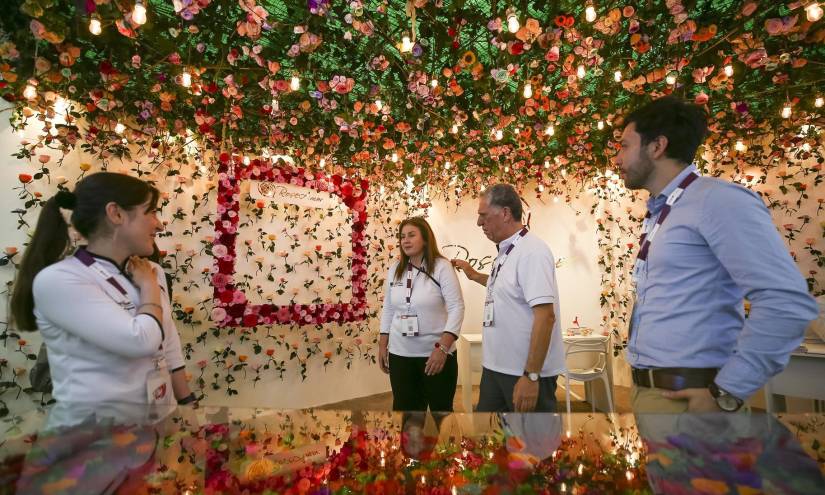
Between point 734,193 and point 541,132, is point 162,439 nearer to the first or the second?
point 734,193

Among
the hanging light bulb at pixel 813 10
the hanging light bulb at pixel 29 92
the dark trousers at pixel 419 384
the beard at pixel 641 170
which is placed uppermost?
the hanging light bulb at pixel 813 10

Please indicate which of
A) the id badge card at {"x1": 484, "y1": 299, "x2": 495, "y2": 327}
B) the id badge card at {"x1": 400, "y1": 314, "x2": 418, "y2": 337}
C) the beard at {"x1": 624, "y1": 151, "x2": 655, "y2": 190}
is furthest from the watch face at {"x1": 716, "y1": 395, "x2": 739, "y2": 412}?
the id badge card at {"x1": 400, "y1": 314, "x2": 418, "y2": 337}

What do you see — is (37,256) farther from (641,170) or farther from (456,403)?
(456,403)

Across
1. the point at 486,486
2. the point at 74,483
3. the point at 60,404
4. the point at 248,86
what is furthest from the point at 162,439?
the point at 248,86

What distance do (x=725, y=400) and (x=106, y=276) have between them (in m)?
1.88

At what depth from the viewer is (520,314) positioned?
6.98 feet

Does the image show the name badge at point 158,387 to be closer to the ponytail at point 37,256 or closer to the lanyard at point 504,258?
the ponytail at point 37,256

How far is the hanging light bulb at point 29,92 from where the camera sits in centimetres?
268

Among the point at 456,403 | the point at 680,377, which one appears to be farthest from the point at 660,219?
the point at 456,403

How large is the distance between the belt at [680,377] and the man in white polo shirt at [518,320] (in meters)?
0.72

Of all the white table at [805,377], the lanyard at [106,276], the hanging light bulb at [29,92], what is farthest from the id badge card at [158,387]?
the white table at [805,377]

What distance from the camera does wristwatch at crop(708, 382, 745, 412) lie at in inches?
41.9

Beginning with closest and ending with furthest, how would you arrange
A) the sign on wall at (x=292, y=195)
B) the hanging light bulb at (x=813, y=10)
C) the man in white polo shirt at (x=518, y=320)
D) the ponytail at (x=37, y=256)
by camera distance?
the ponytail at (x=37, y=256) < the man in white polo shirt at (x=518, y=320) < the hanging light bulb at (x=813, y=10) < the sign on wall at (x=292, y=195)

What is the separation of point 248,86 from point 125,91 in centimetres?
91
